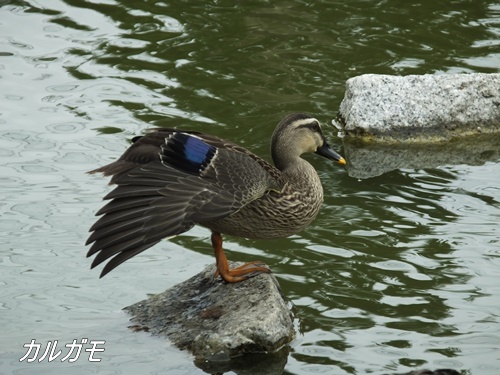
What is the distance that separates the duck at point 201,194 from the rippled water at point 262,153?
0.73m

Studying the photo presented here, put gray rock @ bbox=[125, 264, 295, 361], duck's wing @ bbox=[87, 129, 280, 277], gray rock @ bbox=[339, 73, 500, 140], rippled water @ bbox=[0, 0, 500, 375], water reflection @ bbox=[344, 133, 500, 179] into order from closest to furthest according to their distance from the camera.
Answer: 1. duck's wing @ bbox=[87, 129, 280, 277]
2. gray rock @ bbox=[125, 264, 295, 361]
3. rippled water @ bbox=[0, 0, 500, 375]
4. water reflection @ bbox=[344, 133, 500, 179]
5. gray rock @ bbox=[339, 73, 500, 140]

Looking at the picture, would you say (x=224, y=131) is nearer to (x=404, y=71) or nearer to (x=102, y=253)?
(x=404, y=71)

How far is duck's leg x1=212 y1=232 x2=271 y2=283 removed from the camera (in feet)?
25.0

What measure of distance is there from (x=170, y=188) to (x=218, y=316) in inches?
36.6

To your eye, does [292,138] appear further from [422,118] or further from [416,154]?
[422,118]

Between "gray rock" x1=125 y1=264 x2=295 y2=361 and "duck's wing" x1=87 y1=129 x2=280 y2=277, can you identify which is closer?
"duck's wing" x1=87 y1=129 x2=280 y2=277

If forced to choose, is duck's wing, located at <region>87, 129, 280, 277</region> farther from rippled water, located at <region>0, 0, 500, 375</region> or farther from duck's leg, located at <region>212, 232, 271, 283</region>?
rippled water, located at <region>0, 0, 500, 375</region>

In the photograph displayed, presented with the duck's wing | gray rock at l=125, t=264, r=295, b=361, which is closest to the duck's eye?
the duck's wing

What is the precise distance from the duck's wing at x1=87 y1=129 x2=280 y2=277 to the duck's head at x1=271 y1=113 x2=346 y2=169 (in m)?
0.48

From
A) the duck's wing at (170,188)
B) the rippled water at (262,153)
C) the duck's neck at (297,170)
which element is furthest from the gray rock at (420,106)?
the duck's wing at (170,188)

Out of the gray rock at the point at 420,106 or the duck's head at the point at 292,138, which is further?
the gray rock at the point at 420,106

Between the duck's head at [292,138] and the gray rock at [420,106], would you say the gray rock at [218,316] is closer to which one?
the duck's head at [292,138]

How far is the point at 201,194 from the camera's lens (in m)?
7.16

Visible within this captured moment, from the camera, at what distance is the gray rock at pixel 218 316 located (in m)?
7.14
